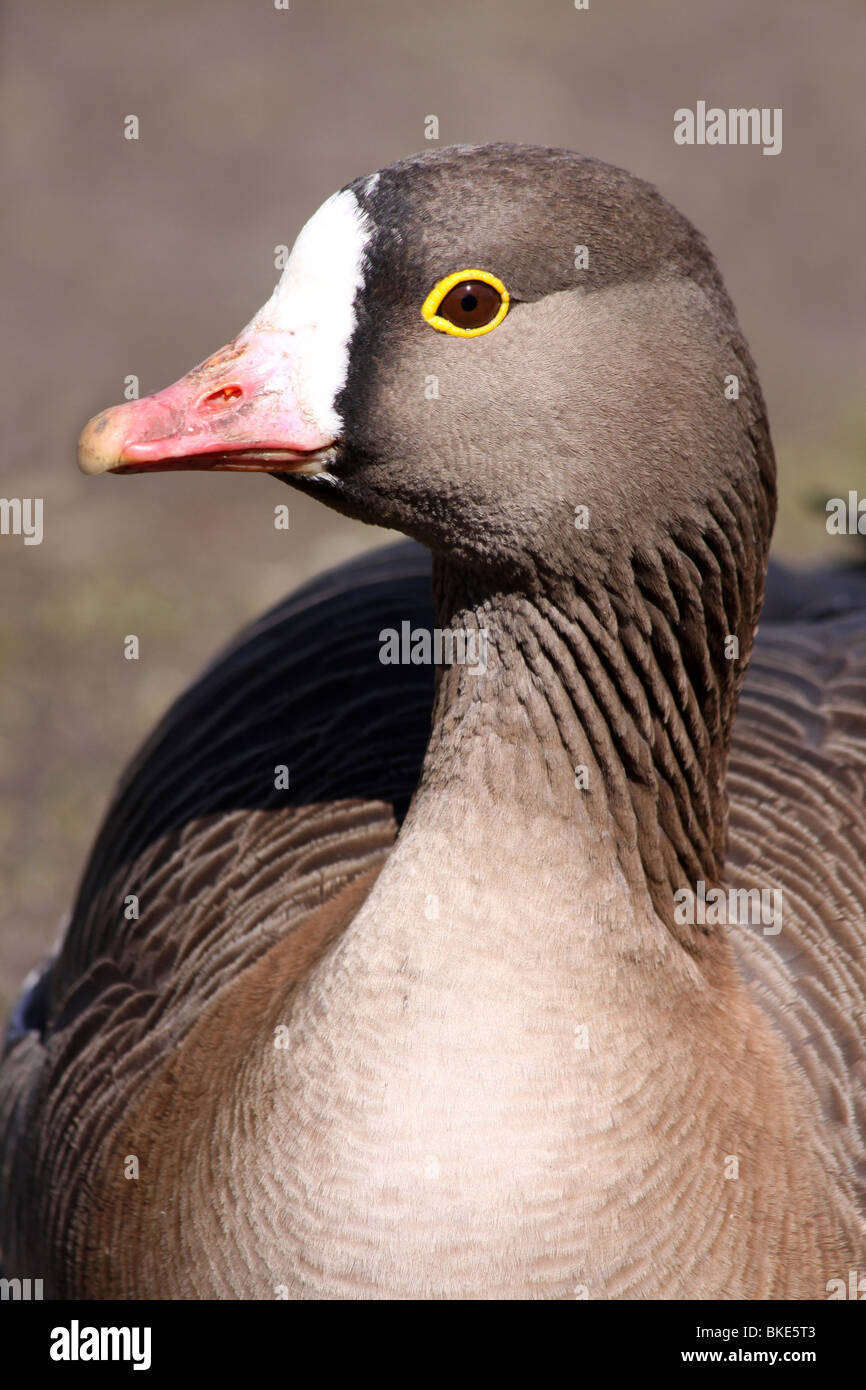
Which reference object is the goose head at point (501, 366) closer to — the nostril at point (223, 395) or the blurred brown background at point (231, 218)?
the nostril at point (223, 395)

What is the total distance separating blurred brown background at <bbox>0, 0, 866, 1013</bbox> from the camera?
22.5 feet

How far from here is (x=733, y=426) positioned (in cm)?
247

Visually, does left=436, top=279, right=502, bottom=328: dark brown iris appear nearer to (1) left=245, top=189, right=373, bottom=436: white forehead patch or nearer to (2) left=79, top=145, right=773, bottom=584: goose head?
(2) left=79, top=145, right=773, bottom=584: goose head

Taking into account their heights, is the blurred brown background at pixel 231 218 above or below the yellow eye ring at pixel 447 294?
above

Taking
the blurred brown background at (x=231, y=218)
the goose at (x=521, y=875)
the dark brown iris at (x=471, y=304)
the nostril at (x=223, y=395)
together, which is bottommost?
the goose at (x=521, y=875)

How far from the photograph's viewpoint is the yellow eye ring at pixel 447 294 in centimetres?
236

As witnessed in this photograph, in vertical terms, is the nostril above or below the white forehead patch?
below

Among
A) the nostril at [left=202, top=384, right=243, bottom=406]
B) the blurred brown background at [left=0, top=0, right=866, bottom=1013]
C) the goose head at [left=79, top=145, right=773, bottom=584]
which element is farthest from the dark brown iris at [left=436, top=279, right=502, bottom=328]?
the blurred brown background at [left=0, top=0, right=866, bottom=1013]

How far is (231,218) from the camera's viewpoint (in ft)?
31.0

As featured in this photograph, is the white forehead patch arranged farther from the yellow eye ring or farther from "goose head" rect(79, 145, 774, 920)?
the yellow eye ring

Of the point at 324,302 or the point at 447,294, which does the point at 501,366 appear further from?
the point at 324,302

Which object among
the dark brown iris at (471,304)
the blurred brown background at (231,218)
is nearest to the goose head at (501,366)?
the dark brown iris at (471,304)

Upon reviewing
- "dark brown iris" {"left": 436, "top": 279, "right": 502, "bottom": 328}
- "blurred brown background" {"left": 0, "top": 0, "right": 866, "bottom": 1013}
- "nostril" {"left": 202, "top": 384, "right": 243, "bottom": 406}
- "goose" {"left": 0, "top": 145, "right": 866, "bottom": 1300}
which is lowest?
"goose" {"left": 0, "top": 145, "right": 866, "bottom": 1300}

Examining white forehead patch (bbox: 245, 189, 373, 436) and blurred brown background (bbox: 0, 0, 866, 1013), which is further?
blurred brown background (bbox: 0, 0, 866, 1013)
